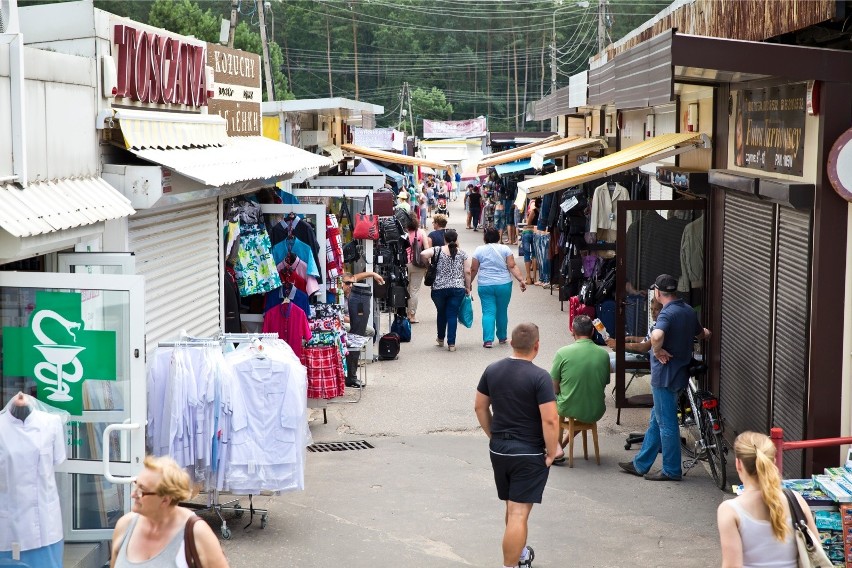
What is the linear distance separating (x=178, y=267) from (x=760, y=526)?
6497mm

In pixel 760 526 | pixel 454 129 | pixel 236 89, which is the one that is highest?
pixel 454 129

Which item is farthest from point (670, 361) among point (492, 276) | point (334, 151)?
point (334, 151)

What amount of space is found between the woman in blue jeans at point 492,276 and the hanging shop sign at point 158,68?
20.0 feet

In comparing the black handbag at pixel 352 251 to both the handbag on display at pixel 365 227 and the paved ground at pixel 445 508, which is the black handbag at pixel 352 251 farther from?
the paved ground at pixel 445 508

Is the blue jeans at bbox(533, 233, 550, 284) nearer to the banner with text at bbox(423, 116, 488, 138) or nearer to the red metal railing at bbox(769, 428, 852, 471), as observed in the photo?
the red metal railing at bbox(769, 428, 852, 471)

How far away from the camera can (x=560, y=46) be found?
81000 millimetres

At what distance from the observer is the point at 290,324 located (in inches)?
446

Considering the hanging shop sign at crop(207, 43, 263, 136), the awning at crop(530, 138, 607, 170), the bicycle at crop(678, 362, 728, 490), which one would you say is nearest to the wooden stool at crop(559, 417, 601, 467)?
the bicycle at crop(678, 362, 728, 490)

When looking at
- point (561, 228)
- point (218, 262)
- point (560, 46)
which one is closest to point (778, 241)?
point (218, 262)

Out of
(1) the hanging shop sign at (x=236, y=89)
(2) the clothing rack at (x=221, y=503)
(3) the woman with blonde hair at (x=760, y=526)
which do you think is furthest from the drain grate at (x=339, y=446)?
(3) the woman with blonde hair at (x=760, y=526)

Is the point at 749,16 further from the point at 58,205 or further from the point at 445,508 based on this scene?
the point at 58,205

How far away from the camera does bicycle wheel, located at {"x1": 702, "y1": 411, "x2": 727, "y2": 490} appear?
9242 millimetres

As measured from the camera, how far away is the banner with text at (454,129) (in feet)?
183

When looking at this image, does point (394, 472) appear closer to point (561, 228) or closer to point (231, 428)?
point (231, 428)
